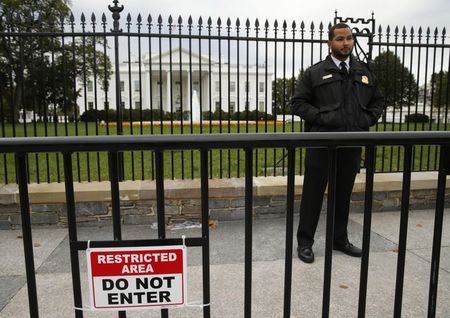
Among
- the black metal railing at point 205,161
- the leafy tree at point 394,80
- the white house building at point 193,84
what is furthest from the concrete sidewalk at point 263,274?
the leafy tree at point 394,80

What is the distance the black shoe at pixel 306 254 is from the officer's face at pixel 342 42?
69.6 inches

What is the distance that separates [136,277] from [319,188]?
7.39 ft

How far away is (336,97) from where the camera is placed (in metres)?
3.33

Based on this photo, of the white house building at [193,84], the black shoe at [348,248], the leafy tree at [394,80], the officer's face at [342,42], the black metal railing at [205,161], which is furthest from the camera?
the leafy tree at [394,80]

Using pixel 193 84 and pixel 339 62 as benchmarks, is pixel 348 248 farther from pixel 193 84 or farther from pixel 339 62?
pixel 193 84

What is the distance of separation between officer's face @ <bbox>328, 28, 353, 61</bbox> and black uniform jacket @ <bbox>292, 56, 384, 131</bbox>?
0.10 m

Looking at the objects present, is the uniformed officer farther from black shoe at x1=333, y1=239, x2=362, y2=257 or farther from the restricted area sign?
the restricted area sign

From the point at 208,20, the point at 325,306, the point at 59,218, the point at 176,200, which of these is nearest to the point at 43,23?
the point at 208,20

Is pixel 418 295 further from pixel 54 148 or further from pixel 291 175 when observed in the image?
pixel 54 148

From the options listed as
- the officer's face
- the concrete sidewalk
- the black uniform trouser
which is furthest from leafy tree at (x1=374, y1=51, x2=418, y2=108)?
the concrete sidewalk

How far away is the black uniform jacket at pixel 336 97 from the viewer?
3311 millimetres

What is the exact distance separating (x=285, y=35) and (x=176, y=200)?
2.53 meters

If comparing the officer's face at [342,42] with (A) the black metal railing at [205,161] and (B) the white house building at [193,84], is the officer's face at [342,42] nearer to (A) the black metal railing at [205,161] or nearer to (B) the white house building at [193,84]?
(B) the white house building at [193,84]

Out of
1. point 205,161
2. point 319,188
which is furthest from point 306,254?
point 205,161
